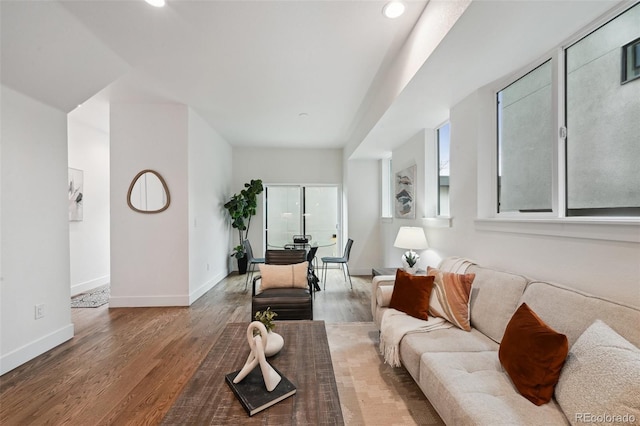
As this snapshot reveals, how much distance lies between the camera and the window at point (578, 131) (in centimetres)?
147

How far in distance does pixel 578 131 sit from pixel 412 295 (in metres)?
1.57

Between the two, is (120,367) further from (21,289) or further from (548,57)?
(548,57)

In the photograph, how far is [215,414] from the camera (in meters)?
1.14

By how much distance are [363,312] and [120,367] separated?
257 centimetres

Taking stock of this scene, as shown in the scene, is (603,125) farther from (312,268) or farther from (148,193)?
(148,193)

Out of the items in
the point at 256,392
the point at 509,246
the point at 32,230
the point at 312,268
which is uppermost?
the point at 32,230

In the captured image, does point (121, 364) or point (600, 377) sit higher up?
point (600, 377)

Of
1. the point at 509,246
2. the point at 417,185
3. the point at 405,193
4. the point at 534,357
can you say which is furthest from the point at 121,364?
the point at 405,193

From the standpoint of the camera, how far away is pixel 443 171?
3539 mm

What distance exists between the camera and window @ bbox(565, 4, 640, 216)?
1448 millimetres

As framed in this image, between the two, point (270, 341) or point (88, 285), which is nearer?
point (270, 341)

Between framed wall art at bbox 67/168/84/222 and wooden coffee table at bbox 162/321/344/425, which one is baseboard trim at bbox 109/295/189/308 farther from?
wooden coffee table at bbox 162/321/344/425

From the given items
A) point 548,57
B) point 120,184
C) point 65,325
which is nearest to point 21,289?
point 65,325

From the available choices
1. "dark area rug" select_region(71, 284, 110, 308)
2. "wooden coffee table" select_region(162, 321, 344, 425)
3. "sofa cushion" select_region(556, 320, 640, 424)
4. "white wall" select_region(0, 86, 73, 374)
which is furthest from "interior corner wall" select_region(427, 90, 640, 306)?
"dark area rug" select_region(71, 284, 110, 308)
